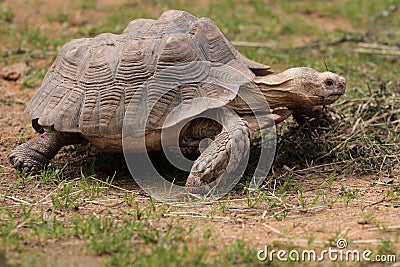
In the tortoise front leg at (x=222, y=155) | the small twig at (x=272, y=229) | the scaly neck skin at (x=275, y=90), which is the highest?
the scaly neck skin at (x=275, y=90)

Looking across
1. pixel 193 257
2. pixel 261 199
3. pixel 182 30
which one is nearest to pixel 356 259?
pixel 193 257

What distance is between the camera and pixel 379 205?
4.53m

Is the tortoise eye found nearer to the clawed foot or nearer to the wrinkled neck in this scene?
the wrinkled neck

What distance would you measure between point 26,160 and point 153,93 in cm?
122

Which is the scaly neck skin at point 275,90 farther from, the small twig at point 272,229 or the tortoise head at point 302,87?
the small twig at point 272,229

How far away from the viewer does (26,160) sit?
210 inches

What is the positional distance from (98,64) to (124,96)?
39 cm

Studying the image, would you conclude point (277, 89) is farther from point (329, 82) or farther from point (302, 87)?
point (329, 82)

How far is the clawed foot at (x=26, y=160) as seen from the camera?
532 centimetres

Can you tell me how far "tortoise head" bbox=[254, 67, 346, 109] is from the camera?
5219 mm

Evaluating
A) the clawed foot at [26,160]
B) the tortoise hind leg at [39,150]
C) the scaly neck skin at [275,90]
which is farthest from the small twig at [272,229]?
the clawed foot at [26,160]

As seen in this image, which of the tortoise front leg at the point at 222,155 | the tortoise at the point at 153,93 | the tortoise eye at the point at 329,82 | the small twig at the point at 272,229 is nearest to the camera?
the small twig at the point at 272,229

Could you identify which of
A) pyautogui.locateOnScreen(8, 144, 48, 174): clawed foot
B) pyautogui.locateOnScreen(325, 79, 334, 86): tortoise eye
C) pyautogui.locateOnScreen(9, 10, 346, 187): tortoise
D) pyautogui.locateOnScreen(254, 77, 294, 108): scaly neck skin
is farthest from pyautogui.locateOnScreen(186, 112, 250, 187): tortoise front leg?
pyautogui.locateOnScreen(8, 144, 48, 174): clawed foot

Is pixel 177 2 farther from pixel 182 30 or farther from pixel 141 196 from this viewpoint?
pixel 141 196
